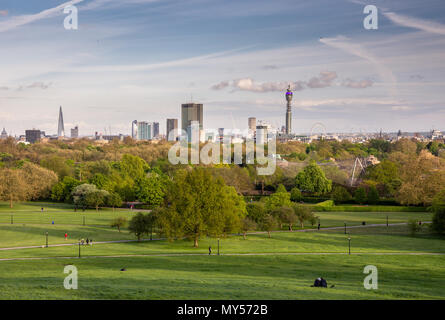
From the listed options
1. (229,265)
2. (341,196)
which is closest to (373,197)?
Answer: (341,196)

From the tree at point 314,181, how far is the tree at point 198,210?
4291cm

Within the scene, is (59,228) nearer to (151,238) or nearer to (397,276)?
(151,238)

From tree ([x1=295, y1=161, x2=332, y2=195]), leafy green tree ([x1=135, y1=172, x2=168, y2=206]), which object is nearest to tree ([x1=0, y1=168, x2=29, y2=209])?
leafy green tree ([x1=135, y1=172, x2=168, y2=206])

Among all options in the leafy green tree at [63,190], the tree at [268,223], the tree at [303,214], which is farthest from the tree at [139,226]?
the leafy green tree at [63,190]

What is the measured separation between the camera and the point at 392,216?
71.1 meters

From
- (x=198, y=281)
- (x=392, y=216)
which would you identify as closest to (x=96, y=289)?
(x=198, y=281)

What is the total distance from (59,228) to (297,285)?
140 ft

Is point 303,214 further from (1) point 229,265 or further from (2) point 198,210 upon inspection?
(1) point 229,265

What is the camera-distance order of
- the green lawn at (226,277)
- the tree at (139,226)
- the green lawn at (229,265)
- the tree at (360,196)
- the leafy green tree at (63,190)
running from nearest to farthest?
the green lawn at (226,277), the green lawn at (229,265), the tree at (139,226), the tree at (360,196), the leafy green tree at (63,190)

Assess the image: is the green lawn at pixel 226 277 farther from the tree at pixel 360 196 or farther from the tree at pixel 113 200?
the tree at pixel 360 196

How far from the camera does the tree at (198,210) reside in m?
49.2

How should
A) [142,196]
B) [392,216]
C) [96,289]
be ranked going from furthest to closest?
[142,196] < [392,216] < [96,289]

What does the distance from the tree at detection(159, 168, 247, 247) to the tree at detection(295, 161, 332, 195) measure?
141 ft

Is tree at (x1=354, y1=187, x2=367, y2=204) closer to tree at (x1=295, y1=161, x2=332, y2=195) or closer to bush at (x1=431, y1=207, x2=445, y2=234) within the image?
tree at (x1=295, y1=161, x2=332, y2=195)
